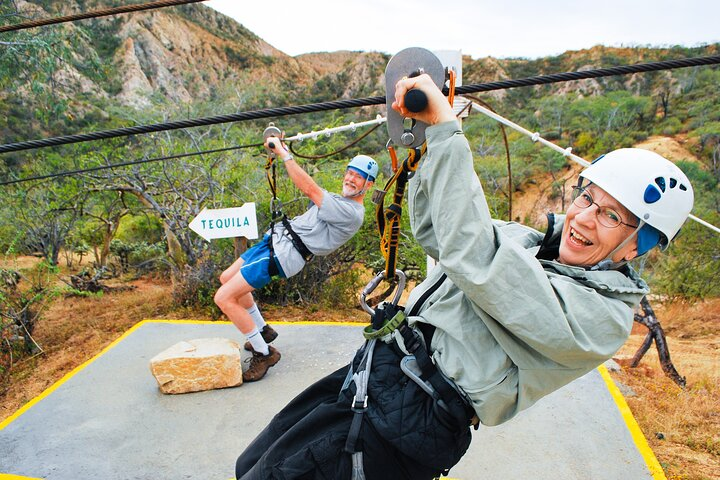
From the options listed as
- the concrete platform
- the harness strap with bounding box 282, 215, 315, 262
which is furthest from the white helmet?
the harness strap with bounding box 282, 215, 315, 262

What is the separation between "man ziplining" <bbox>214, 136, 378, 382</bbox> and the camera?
3.56 metres

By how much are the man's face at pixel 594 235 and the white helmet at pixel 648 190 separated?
32mm

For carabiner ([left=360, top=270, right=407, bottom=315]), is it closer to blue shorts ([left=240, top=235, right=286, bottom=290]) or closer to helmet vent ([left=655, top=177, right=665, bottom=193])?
helmet vent ([left=655, top=177, right=665, bottom=193])

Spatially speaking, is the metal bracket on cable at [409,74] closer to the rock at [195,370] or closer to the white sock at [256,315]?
the rock at [195,370]

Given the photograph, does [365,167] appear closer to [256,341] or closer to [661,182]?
[256,341]

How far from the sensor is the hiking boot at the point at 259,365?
12.2 ft

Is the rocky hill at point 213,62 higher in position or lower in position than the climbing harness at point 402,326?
higher

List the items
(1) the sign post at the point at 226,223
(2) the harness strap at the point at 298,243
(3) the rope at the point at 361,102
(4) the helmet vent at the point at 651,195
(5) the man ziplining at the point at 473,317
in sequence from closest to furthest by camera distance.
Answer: (5) the man ziplining at the point at 473,317 → (4) the helmet vent at the point at 651,195 → (3) the rope at the point at 361,102 → (2) the harness strap at the point at 298,243 → (1) the sign post at the point at 226,223

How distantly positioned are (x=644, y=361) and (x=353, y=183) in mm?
5302

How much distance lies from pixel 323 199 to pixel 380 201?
1865 mm

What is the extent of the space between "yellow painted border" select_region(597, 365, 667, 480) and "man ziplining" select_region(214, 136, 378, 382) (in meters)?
2.31

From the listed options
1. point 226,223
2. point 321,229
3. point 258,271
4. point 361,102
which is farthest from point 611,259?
point 226,223

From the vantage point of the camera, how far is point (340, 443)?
58.4 inches

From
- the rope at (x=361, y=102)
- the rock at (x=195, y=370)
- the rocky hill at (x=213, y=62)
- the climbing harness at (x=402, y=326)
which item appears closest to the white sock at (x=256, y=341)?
the rock at (x=195, y=370)
